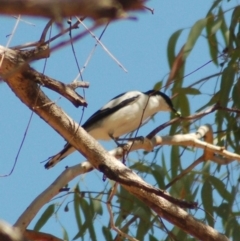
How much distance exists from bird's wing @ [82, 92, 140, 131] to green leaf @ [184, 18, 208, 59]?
1.30 meters

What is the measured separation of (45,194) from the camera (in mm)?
1707

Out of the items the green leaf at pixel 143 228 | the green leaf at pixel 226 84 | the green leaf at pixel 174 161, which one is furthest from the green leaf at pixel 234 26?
the green leaf at pixel 143 228

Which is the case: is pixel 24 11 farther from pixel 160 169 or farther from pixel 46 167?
pixel 46 167

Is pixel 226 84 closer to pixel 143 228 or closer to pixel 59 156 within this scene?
pixel 143 228

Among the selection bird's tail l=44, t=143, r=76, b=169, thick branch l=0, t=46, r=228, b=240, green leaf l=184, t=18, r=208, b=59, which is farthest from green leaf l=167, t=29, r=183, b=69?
thick branch l=0, t=46, r=228, b=240

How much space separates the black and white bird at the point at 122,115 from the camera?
4.05 metres

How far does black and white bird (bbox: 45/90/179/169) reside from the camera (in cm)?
405

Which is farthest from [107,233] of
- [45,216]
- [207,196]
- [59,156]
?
[59,156]

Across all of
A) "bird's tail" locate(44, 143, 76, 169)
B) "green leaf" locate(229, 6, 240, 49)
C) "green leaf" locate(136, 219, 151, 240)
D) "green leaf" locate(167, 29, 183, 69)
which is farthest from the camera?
"bird's tail" locate(44, 143, 76, 169)

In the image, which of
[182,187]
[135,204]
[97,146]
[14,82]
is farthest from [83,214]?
[14,82]

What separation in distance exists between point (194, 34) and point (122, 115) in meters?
1.28

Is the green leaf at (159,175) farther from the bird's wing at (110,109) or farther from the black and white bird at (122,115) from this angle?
the bird's wing at (110,109)

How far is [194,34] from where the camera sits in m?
2.90

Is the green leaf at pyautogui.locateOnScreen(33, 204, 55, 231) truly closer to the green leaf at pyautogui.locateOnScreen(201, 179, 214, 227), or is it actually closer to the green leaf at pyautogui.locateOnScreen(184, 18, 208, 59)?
the green leaf at pyautogui.locateOnScreen(201, 179, 214, 227)
